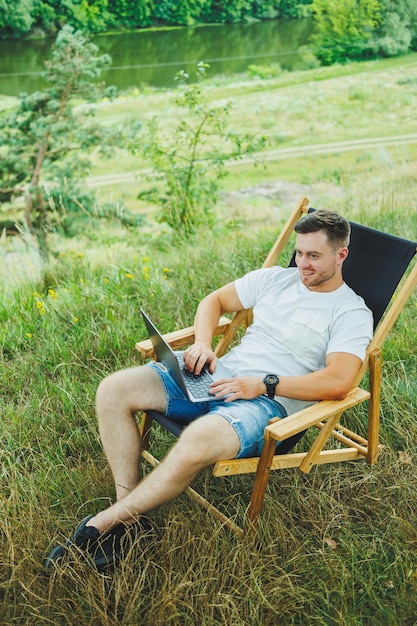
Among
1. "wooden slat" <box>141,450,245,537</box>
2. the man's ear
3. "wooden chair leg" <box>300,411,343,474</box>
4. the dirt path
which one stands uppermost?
the man's ear

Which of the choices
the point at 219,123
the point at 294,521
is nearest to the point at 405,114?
the point at 219,123

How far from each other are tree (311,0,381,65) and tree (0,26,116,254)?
3.56m

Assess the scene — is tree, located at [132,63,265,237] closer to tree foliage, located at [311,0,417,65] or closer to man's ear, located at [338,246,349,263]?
man's ear, located at [338,246,349,263]

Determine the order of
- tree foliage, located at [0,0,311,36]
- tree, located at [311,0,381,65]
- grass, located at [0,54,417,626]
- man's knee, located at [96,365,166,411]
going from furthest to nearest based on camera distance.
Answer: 1. tree, located at [311,0,381,65]
2. tree foliage, located at [0,0,311,36]
3. man's knee, located at [96,365,166,411]
4. grass, located at [0,54,417,626]

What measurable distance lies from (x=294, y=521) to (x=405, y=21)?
391 inches

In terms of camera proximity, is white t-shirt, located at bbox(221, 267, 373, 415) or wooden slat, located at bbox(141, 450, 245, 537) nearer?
wooden slat, located at bbox(141, 450, 245, 537)

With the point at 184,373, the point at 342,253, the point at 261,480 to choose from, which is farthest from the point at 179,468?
the point at 342,253

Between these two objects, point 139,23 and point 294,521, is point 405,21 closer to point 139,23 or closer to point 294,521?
point 139,23

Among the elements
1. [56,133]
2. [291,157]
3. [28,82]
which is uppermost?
[28,82]

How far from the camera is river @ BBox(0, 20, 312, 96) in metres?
9.62

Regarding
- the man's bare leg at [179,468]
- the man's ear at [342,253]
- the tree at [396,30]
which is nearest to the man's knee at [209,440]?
the man's bare leg at [179,468]

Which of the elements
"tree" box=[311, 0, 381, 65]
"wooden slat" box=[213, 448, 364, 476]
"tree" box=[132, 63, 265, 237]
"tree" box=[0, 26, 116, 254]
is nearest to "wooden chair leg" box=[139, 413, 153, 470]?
"wooden slat" box=[213, 448, 364, 476]

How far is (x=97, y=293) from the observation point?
3.99 metres

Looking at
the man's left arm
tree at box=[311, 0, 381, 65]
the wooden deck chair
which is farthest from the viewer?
tree at box=[311, 0, 381, 65]
